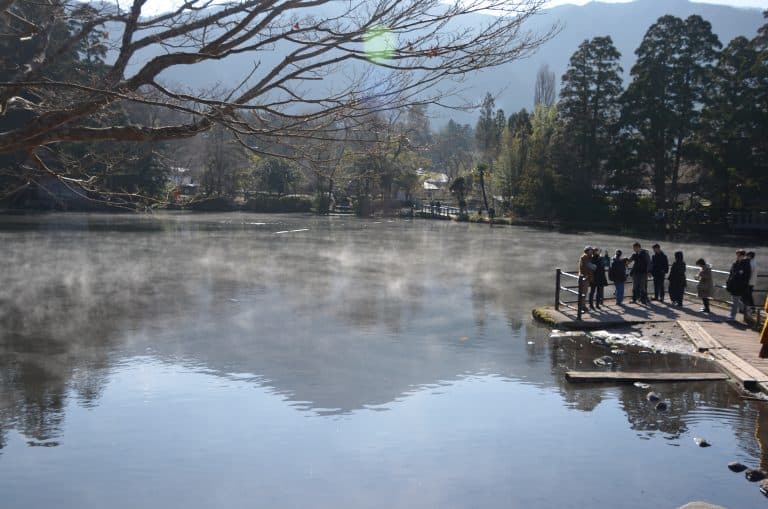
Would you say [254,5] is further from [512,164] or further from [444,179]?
[444,179]

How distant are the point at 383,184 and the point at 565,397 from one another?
65500mm

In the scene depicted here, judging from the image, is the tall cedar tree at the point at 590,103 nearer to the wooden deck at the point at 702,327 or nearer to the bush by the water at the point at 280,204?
the bush by the water at the point at 280,204

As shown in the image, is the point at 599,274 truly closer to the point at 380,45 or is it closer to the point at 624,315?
the point at 624,315

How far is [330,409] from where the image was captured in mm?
11188

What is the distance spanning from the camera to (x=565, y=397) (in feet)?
38.8

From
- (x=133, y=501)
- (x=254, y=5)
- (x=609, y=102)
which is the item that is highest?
(x=609, y=102)

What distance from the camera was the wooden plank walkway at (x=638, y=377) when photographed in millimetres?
11984

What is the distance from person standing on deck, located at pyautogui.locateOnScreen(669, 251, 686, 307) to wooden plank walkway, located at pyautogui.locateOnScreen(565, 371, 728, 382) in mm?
5716

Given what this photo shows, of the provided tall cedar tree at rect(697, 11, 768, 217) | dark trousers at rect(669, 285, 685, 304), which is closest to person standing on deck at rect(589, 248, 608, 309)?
dark trousers at rect(669, 285, 685, 304)

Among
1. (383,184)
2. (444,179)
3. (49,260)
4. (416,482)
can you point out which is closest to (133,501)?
(416,482)

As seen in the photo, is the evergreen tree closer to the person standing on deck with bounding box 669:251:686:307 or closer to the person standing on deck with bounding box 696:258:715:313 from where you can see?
the person standing on deck with bounding box 669:251:686:307

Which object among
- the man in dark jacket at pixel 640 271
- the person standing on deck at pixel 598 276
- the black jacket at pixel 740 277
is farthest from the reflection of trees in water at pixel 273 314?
the black jacket at pixel 740 277

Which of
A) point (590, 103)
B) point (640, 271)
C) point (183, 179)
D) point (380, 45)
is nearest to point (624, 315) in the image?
point (640, 271)

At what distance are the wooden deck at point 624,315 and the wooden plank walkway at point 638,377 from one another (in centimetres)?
396
